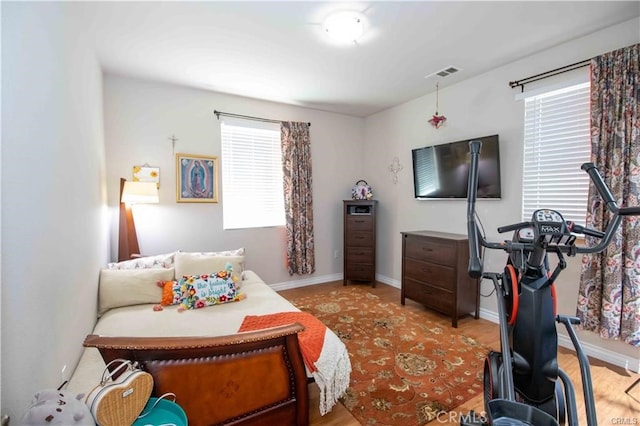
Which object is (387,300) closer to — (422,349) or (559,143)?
(422,349)

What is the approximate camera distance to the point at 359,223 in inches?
169

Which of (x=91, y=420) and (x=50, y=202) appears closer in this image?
(x=91, y=420)

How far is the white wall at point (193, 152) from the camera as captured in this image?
10.4ft

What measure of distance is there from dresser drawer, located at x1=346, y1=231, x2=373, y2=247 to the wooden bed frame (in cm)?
288

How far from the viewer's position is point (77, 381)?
4.80ft

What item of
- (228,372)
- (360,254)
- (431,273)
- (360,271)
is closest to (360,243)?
(360,254)

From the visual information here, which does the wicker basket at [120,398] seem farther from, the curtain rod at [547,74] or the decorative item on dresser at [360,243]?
the curtain rod at [547,74]

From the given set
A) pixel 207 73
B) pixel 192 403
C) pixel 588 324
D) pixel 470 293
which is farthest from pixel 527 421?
pixel 207 73

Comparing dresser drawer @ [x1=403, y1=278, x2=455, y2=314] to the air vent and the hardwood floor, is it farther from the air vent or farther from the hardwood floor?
the air vent

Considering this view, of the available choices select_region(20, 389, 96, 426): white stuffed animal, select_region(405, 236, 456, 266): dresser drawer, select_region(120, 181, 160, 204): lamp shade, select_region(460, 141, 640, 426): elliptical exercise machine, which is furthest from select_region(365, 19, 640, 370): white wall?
select_region(20, 389, 96, 426): white stuffed animal

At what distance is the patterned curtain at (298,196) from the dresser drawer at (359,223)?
23.9 inches

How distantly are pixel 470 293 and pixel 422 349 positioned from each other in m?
1.01

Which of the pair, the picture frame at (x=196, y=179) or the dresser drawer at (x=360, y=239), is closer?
the picture frame at (x=196, y=179)

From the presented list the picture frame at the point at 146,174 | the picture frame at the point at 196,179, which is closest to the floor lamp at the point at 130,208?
the picture frame at the point at 146,174
